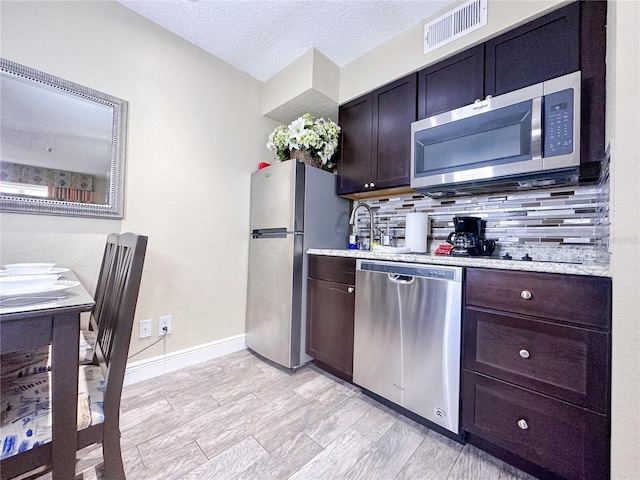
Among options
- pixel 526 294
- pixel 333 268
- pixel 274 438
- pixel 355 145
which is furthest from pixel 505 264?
pixel 355 145

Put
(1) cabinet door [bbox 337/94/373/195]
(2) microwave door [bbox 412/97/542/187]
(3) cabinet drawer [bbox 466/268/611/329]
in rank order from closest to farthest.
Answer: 1. (3) cabinet drawer [bbox 466/268/611/329]
2. (2) microwave door [bbox 412/97/542/187]
3. (1) cabinet door [bbox 337/94/373/195]

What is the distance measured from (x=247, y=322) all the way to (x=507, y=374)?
1.90 meters

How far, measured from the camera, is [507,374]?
1.09 metres

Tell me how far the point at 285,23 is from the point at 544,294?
87.3 inches

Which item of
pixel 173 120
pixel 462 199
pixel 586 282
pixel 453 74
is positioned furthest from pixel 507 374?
pixel 173 120

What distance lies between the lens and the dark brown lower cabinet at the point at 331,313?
5.62ft

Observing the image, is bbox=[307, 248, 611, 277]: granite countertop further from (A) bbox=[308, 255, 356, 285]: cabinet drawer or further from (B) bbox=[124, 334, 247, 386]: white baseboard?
(B) bbox=[124, 334, 247, 386]: white baseboard

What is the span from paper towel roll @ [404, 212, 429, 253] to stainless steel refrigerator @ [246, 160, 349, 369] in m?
0.64

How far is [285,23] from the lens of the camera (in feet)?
5.97

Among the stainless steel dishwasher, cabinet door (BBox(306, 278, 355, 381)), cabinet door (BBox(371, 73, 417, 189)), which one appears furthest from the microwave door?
cabinet door (BBox(306, 278, 355, 381))

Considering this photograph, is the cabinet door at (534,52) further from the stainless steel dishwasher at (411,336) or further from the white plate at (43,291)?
the white plate at (43,291)

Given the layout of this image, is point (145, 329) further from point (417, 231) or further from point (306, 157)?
point (417, 231)

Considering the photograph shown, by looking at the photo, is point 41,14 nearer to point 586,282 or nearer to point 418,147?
point 418,147

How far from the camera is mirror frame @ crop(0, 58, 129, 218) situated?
4.40 ft
